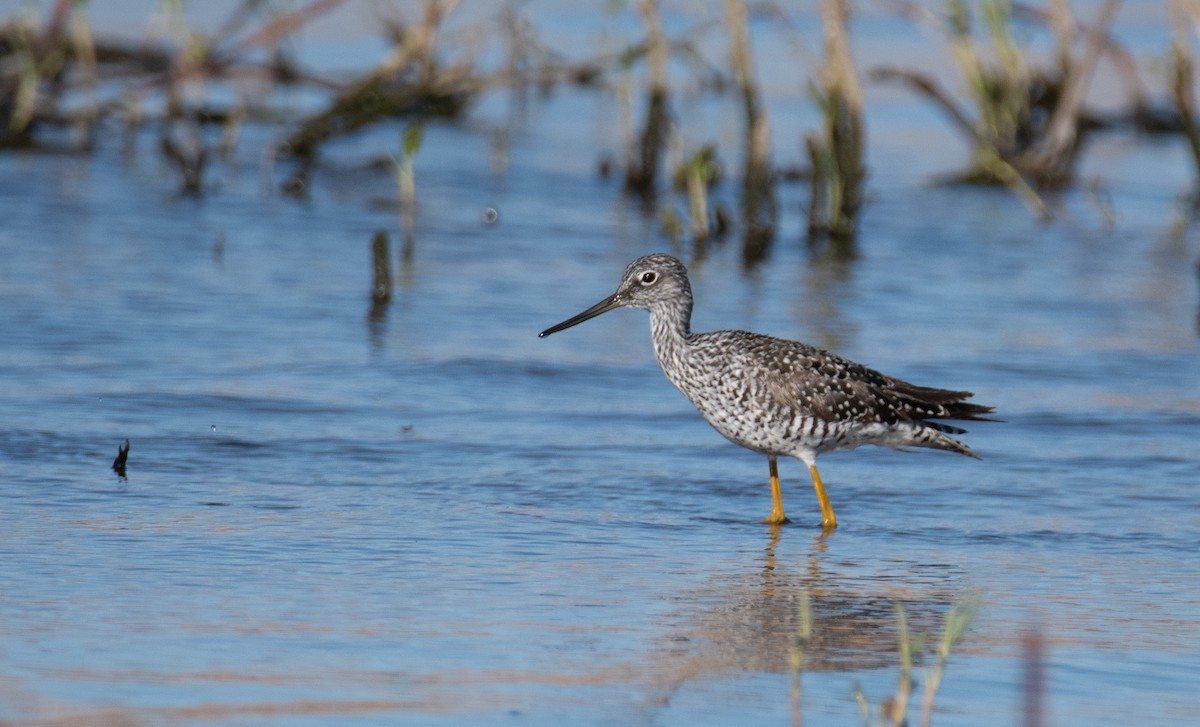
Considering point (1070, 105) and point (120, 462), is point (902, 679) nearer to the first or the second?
point (120, 462)

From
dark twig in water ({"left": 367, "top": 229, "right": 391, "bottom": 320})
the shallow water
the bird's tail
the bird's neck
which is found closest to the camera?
the shallow water

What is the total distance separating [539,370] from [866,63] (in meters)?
11.6

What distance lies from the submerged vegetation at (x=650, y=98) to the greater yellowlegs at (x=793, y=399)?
15.0 feet

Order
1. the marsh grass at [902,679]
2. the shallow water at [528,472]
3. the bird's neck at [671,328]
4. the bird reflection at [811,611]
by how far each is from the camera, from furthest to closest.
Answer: the bird's neck at [671,328], the bird reflection at [811,611], the shallow water at [528,472], the marsh grass at [902,679]

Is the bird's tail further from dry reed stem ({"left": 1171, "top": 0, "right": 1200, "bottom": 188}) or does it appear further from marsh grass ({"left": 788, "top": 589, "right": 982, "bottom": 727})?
dry reed stem ({"left": 1171, "top": 0, "right": 1200, "bottom": 188})

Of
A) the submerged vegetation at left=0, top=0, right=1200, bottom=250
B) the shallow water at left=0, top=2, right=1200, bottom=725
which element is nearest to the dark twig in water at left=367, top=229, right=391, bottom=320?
the shallow water at left=0, top=2, right=1200, bottom=725

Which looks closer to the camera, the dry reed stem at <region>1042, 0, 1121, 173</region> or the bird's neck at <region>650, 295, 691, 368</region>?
the bird's neck at <region>650, 295, 691, 368</region>

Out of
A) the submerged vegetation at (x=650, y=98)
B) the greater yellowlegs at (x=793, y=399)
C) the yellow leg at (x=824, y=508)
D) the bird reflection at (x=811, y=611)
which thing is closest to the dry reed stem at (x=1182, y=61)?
the submerged vegetation at (x=650, y=98)

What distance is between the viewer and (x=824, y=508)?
7934 millimetres

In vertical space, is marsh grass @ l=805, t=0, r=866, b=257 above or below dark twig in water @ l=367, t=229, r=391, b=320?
above

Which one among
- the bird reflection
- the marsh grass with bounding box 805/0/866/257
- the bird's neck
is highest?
the marsh grass with bounding box 805/0/866/257

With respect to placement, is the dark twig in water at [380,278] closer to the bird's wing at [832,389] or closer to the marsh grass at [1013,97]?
the bird's wing at [832,389]

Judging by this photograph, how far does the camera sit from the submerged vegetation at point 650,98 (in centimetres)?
1344

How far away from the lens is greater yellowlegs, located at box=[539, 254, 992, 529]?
26.2 feet
